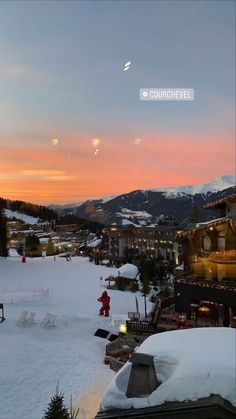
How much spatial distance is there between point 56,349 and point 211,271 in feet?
30.5

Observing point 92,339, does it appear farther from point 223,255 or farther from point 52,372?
point 223,255

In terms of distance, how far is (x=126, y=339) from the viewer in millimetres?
19375

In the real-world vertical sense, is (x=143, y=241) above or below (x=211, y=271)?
above

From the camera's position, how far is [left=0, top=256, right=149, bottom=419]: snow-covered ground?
1409 centimetres

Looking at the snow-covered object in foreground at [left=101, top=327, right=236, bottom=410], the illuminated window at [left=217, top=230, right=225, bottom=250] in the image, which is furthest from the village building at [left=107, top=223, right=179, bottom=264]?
the snow-covered object in foreground at [left=101, top=327, right=236, bottom=410]

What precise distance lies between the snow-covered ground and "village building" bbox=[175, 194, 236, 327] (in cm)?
466

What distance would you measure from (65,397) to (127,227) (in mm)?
70233

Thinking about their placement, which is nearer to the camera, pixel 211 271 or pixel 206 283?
pixel 206 283

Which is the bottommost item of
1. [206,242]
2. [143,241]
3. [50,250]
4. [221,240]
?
[50,250]

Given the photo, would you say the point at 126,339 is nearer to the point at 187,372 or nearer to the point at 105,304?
the point at 105,304

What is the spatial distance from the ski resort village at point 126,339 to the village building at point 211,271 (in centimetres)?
5

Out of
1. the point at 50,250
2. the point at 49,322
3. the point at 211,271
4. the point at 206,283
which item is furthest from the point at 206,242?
the point at 50,250

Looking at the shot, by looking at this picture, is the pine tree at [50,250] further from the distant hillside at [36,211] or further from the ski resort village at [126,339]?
the distant hillside at [36,211]

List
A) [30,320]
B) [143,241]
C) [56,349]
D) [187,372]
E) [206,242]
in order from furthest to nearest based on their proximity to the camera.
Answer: [143,241] < [206,242] < [30,320] < [56,349] < [187,372]
